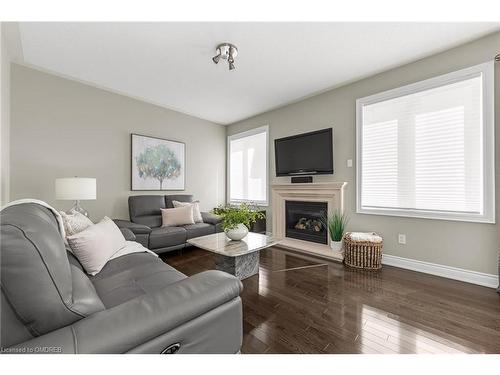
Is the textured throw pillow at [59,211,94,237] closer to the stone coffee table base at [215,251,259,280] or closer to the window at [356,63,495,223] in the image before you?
the stone coffee table base at [215,251,259,280]

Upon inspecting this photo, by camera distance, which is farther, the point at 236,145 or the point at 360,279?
the point at 236,145

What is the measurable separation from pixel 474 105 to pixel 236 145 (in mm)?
3915

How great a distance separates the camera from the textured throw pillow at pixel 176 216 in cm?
347

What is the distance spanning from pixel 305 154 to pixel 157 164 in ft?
8.80

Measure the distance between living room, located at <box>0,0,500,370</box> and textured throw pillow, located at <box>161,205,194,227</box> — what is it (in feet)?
0.11

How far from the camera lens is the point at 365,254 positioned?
2701 mm

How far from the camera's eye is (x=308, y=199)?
3.57 meters

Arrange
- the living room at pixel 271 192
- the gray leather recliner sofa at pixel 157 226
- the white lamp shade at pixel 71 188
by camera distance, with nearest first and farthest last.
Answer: the living room at pixel 271 192 < the white lamp shade at pixel 71 188 < the gray leather recliner sofa at pixel 157 226

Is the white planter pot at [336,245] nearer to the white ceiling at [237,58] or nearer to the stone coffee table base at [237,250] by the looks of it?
the stone coffee table base at [237,250]

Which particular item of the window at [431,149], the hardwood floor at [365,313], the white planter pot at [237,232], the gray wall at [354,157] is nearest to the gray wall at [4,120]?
the hardwood floor at [365,313]

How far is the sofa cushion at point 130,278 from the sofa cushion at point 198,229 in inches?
58.4

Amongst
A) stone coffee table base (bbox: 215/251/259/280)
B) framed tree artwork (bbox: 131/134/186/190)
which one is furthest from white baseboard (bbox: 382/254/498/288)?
framed tree artwork (bbox: 131/134/186/190)
